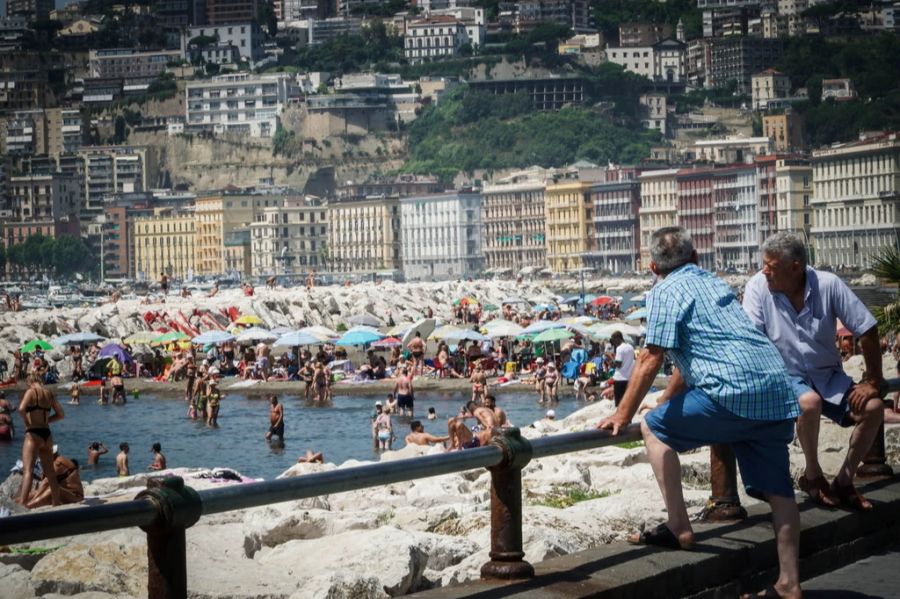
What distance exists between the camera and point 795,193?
410ft

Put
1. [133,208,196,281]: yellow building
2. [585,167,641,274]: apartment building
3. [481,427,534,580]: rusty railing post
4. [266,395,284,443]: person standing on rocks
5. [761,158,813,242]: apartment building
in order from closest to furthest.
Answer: [481,427,534,580]: rusty railing post, [266,395,284,443]: person standing on rocks, [761,158,813,242]: apartment building, [585,167,641,274]: apartment building, [133,208,196,281]: yellow building

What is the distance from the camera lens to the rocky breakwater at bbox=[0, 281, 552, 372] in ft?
174

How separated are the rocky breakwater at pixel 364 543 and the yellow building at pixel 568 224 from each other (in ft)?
444

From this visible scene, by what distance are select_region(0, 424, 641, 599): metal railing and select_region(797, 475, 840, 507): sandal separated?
3.94ft

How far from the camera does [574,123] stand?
182 m

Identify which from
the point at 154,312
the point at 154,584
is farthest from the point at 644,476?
the point at 154,312

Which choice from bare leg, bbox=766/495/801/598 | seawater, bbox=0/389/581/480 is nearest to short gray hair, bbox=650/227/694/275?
bare leg, bbox=766/495/801/598

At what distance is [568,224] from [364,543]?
139732 mm

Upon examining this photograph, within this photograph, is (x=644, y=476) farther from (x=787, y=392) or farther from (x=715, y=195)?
(x=715, y=195)

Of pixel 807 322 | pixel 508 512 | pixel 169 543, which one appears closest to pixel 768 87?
pixel 807 322

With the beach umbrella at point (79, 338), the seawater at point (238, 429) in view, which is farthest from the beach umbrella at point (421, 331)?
the beach umbrella at point (79, 338)

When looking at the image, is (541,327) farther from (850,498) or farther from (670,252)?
(670,252)

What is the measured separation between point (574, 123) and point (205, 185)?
3617cm

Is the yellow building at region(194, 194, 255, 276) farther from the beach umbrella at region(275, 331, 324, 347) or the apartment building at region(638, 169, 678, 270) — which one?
the beach umbrella at region(275, 331, 324, 347)
